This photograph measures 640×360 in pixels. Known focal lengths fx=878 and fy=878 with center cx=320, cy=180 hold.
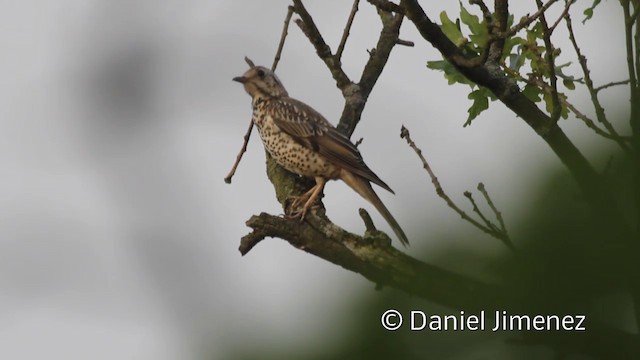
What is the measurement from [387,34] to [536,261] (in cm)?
534

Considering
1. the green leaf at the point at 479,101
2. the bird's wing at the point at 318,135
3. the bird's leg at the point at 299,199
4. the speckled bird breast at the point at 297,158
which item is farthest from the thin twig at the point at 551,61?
the speckled bird breast at the point at 297,158

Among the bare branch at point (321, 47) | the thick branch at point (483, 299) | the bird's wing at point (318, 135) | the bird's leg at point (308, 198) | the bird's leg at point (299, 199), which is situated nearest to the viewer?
the thick branch at point (483, 299)

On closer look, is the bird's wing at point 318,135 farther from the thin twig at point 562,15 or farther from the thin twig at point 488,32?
the thin twig at point 562,15

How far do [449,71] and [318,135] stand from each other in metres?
2.32

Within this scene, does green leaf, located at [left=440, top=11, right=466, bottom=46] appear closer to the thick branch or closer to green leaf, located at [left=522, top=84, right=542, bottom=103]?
green leaf, located at [left=522, top=84, right=542, bottom=103]

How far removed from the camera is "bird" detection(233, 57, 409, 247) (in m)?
6.12

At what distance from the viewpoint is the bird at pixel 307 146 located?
6.12 m

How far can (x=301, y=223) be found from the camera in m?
4.79

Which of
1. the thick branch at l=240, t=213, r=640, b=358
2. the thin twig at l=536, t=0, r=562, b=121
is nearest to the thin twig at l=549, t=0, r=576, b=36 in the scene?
the thin twig at l=536, t=0, r=562, b=121

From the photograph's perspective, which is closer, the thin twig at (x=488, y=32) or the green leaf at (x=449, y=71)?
the thin twig at (x=488, y=32)

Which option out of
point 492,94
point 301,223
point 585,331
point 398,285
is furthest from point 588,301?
point 301,223

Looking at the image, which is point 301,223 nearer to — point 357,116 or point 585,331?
point 357,116

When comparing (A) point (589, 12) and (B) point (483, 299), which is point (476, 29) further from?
(B) point (483, 299)

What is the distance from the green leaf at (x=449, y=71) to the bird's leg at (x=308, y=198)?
1.14 meters
